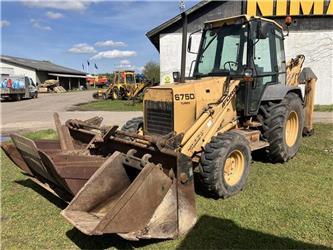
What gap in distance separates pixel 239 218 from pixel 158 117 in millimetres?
2019

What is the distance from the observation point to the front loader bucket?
11.9 feet

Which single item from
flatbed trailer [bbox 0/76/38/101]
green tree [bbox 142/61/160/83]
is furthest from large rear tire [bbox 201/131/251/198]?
green tree [bbox 142/61/160/83]

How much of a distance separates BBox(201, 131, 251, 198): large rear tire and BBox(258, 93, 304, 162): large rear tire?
1186mm

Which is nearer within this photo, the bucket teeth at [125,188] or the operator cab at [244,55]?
the bucket teeth at [125,188]

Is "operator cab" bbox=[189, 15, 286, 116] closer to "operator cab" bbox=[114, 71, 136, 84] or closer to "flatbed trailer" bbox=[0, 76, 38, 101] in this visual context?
"operator cab" bbox=[114, 71, 136, 84]

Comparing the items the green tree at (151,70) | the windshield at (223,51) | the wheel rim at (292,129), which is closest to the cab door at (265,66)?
the windshield at (223,51)

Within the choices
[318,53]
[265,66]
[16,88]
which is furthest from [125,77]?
[265,66]

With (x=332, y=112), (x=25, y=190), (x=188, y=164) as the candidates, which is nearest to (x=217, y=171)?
(x=188, y=164)

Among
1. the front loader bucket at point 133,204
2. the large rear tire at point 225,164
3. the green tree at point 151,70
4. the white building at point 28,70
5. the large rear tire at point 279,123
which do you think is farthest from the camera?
the white building at point 28,70

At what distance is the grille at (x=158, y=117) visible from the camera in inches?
A: 218

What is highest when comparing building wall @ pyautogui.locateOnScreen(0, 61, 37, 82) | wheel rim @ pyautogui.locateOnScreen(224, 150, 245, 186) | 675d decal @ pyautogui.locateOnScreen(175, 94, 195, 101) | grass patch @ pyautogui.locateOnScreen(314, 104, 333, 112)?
building wall @ pyautogui.locateOnScreen(0, 61, 37, 82)

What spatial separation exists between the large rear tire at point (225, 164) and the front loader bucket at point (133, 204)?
2.37 feet

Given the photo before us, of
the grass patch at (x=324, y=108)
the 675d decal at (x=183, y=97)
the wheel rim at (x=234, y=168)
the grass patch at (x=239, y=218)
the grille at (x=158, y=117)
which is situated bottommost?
the grass patch at (x=324, y=108)

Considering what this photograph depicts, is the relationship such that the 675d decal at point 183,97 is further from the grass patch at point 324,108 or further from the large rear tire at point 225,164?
the grass patch at point 324,108
